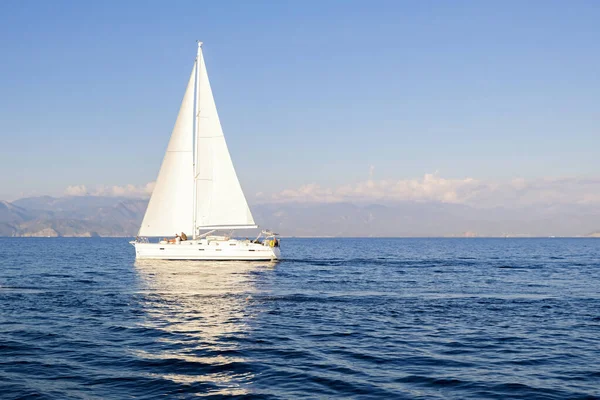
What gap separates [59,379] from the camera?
17.5 metres

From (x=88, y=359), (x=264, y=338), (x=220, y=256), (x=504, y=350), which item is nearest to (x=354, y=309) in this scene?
(x=264, y=338)

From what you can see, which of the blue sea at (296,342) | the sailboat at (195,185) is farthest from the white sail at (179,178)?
the blue sea at (296,342)

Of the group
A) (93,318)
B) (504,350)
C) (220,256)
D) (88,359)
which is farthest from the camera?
(220,256)

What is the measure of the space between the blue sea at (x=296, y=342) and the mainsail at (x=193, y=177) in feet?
84.3

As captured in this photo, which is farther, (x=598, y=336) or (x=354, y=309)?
(x=354, y=309)

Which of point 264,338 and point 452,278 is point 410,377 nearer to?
point 264,338

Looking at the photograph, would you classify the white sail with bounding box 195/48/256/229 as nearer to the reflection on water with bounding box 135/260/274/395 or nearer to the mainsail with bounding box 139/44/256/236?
the mainsail with bounding box 139/44/256/236

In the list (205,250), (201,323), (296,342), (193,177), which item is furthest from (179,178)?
(296,342)

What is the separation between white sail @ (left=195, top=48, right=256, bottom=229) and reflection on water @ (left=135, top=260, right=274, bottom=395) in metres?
15.3

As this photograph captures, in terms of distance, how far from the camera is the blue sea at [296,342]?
55.0 ft

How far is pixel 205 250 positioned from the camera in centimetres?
6391

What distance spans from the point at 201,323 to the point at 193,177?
4171cm

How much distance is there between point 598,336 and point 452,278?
91.9ft

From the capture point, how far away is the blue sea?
16766mm
